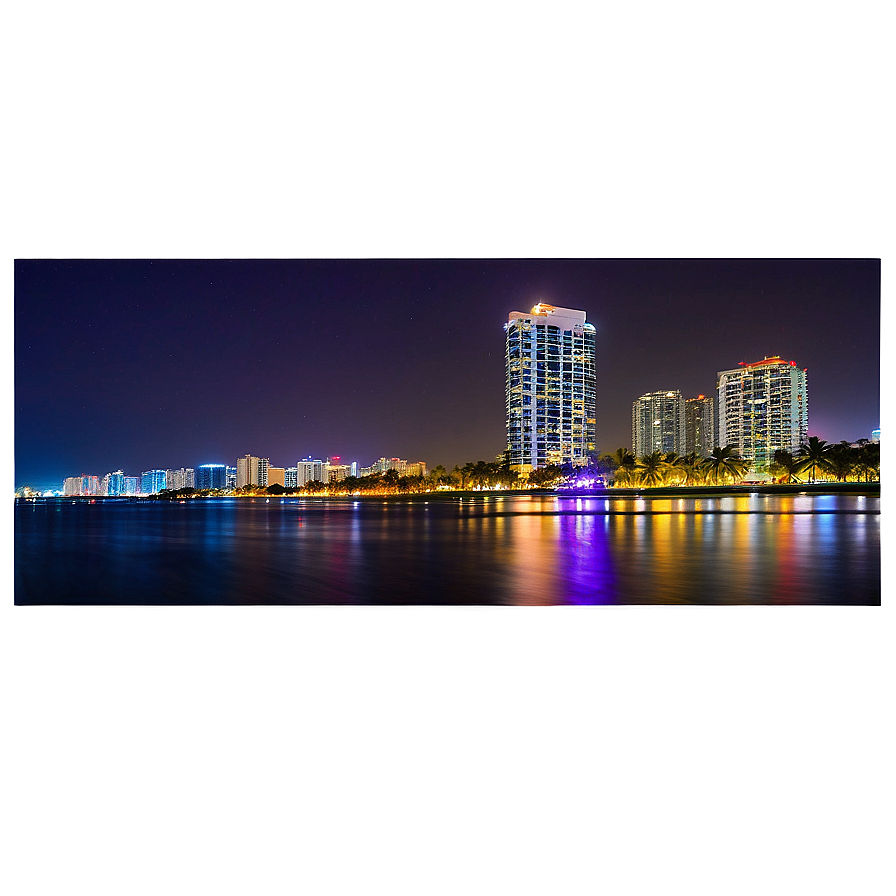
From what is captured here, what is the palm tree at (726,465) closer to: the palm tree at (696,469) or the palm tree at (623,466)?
the palm tree at (696,469)

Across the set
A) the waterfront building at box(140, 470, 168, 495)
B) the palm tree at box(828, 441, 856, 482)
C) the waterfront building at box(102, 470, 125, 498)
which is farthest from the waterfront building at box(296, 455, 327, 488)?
the palm tree at box(828, 441, 856, 482)

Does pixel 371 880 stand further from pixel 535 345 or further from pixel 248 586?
pixel 535 345

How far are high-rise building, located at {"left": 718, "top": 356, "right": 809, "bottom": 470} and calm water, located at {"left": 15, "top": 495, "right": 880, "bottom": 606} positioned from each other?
2.16ft

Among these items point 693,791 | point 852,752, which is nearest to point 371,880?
point 693,791

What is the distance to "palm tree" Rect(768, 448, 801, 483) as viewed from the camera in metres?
7.59

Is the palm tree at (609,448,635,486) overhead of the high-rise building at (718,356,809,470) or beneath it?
beneath

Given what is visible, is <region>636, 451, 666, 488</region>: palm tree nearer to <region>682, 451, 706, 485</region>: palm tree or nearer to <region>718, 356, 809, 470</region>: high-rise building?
<region>682, 451, 706, 485</region>: palm tree

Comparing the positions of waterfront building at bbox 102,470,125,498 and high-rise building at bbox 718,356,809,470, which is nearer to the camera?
high-rise building at bbox 718,356,809,470

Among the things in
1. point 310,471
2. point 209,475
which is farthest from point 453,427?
point 209,475

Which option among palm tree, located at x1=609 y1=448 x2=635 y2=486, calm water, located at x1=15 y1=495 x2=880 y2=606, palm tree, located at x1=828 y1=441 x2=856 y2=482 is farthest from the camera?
palm tree, located at x1=609 y1=448 x2=635 y2=486

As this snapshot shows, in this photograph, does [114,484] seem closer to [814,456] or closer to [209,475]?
[209,475]

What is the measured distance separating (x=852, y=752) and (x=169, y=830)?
104 inches

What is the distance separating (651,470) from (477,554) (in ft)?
7.68

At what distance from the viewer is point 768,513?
310 inches
